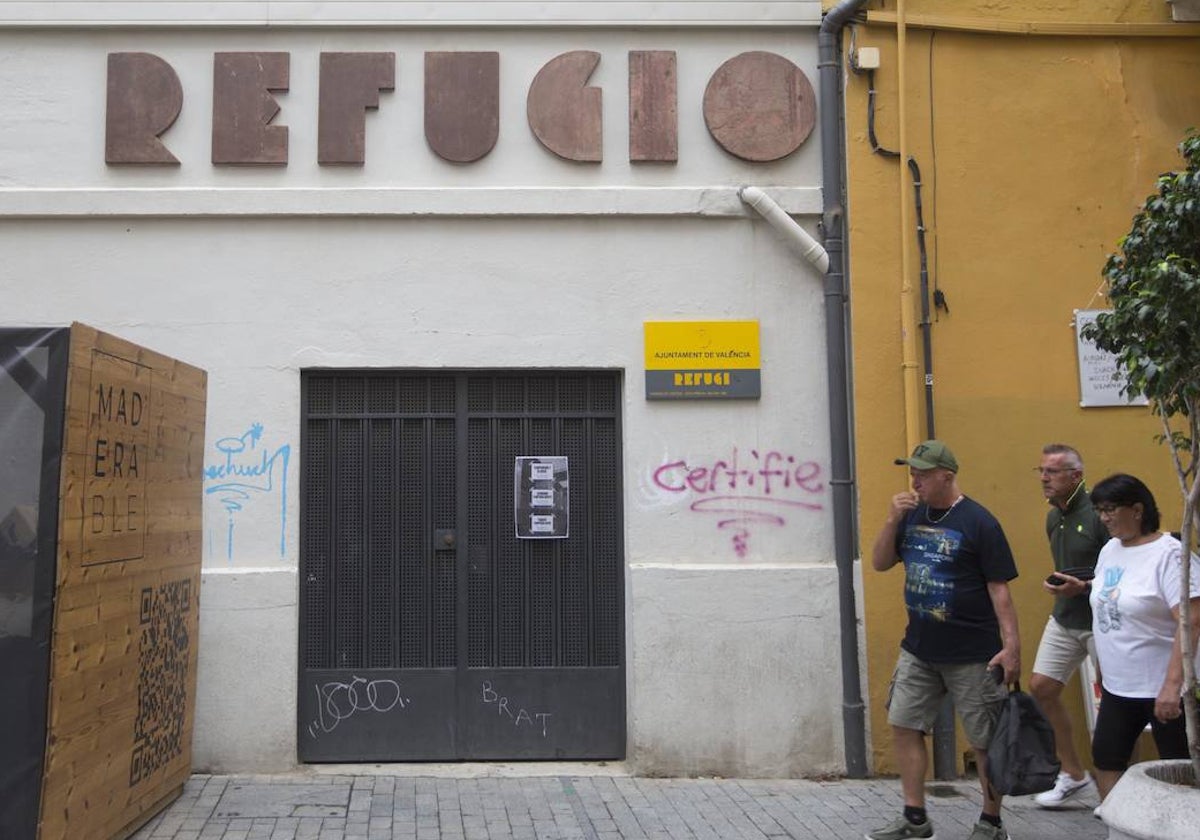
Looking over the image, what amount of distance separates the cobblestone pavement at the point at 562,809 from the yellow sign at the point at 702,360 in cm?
218

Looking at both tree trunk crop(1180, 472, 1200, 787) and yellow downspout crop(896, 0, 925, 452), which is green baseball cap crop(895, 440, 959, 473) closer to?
tree trunk crop(1180, 472, 1200, 787)

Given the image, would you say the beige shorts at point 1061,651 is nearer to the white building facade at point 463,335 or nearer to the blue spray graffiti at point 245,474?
the white building facade at point 463,335

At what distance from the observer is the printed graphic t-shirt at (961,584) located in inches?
215

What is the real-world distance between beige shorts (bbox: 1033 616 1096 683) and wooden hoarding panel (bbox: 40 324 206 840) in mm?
4410

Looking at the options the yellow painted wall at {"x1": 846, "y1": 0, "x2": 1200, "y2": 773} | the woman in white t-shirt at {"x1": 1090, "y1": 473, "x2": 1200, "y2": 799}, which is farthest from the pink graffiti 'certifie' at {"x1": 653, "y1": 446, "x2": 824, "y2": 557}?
the woman in white t-shirt at {"x1": 1090, "y1": 473, "x2": 1200, "y2": 799}

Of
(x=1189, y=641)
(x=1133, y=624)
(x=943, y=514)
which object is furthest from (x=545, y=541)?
(x=1189, y=641)

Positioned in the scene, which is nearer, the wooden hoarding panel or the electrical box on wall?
the wooden hoarding panel

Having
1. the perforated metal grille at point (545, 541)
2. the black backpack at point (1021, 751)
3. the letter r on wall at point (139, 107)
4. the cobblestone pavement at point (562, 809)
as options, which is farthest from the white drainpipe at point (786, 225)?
the letter r on wall at point (139, 107)

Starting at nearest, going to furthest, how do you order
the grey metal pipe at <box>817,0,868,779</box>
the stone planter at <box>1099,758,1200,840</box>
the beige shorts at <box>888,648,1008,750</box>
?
the stone planter at <box>1099,758,1200,840</box> → the beige shorts at <box>888,648,1008,750</box> → the grey metal pipe at <box>817,0,868,779</box>

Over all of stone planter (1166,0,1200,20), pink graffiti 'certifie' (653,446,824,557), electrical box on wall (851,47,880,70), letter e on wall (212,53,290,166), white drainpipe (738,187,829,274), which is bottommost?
pink graffiti 'certifie' (653,446,824,557)

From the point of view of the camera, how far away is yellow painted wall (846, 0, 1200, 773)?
23.4 ft

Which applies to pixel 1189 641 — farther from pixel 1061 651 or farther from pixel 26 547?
pixel 26 547

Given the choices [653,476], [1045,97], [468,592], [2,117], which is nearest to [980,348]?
[1045,97]

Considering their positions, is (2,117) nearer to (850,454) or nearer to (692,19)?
(692,19)
